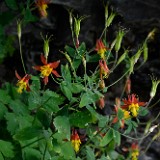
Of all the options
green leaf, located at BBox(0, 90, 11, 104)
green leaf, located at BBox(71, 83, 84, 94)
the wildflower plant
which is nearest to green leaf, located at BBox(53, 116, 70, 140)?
the wildflower plant

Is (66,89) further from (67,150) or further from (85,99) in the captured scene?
(67,150)

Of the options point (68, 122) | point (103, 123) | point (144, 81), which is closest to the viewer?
point (68, 122)

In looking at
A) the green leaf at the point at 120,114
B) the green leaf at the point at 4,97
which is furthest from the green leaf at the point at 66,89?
the green leaf at the point at 4,97

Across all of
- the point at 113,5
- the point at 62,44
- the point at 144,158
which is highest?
the point at 113,5

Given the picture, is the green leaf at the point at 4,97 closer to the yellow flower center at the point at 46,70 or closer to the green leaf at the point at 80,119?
the yellow flower center at the point at 46,70

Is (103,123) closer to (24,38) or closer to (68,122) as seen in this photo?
(68,122)

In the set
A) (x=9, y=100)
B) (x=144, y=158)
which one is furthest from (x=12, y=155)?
(x=144, y=158)
